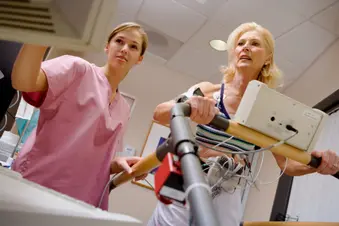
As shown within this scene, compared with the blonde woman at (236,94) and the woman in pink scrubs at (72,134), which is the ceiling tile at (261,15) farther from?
the woman in pink scrubs at (72,134)

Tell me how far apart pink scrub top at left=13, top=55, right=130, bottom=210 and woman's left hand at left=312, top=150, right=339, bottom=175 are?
679 mm

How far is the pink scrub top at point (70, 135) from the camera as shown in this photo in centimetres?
107

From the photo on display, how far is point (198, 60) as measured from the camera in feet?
12.0

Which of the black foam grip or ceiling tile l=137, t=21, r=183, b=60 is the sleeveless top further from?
ceiling tile l=137, t=21, r=183, b=60

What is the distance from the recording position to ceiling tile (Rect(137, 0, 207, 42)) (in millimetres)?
2955

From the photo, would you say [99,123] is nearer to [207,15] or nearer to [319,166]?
[319,166]

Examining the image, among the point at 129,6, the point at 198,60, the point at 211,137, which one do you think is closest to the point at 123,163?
the point at 211,137

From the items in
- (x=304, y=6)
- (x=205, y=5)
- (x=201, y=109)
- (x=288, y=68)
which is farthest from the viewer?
(x=288, y=68)

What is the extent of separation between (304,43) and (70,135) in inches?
93.0

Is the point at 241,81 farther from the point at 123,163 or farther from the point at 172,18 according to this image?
the point at 172,18

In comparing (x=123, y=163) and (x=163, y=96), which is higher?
(x=163, y=96)

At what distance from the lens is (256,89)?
3.16ft

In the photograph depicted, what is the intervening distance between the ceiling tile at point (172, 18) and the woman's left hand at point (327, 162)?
85.2 inches

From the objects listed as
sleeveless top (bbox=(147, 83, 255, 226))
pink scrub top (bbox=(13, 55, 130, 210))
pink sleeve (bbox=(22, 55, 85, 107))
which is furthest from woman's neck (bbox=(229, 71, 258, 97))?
pink sleeve (bbox=(22, 55, 85, 107))
